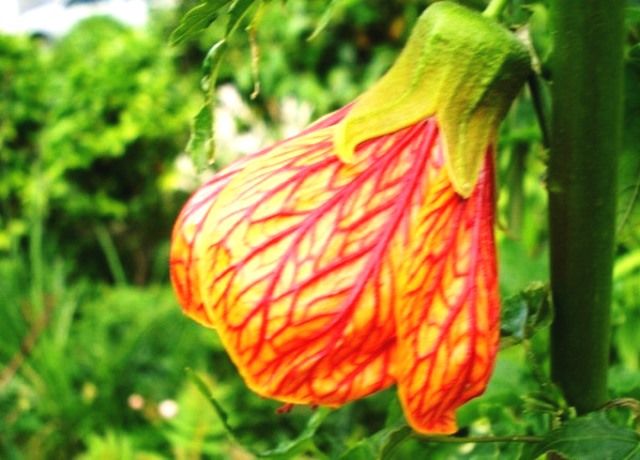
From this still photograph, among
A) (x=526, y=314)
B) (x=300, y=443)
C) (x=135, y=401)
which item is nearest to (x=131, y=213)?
(x=135, y=401)

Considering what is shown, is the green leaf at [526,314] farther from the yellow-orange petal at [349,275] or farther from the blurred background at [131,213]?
the blurred background at [131,213]

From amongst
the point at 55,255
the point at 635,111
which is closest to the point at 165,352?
the point at 55,255

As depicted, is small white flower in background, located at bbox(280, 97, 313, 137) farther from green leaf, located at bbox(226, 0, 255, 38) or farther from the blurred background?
green leaf, located at bbox(226, 0, 255, 38)

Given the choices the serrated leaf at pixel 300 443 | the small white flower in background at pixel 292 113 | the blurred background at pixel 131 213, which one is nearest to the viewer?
the serrated leaf at pixel 300 443

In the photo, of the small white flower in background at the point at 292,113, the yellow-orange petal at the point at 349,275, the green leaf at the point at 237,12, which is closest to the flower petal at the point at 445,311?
the yellow-orange petal at the point at 349,275

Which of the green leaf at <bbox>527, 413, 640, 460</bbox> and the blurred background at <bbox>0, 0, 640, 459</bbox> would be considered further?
the blurred background at <bbox>0, 0, 640, 459</bbox>

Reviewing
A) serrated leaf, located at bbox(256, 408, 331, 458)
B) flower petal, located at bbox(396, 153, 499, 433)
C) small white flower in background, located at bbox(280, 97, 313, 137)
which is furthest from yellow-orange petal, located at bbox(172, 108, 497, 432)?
small white flower in background, located at bbox(280, 97, 313, 137)
